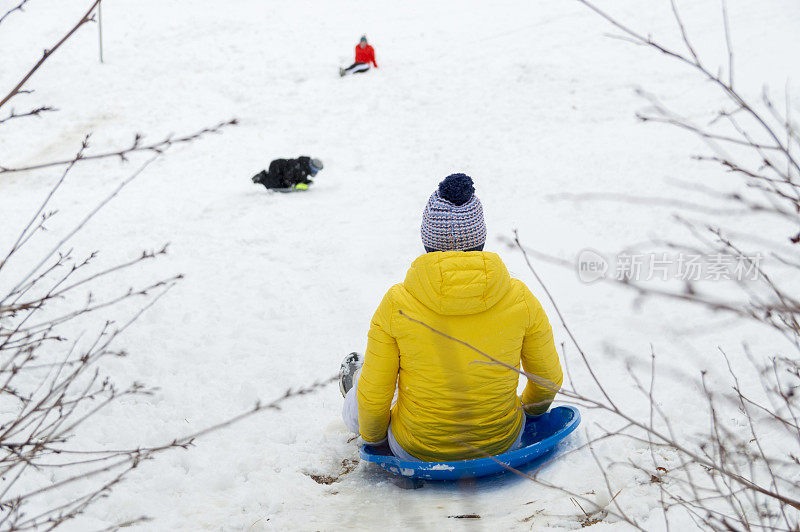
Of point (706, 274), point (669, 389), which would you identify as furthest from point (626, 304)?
point (669, 389)

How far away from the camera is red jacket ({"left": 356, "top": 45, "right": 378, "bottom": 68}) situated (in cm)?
1320

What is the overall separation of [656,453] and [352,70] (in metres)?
11.7

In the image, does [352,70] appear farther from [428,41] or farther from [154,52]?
[154,52]

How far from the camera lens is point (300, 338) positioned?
17.0 feet

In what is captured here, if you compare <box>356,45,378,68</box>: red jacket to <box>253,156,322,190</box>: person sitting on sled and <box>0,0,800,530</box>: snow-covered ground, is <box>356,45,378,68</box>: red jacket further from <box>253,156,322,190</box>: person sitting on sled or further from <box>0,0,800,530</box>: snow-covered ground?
<box>253,156,322,190</box>: person sitting on sled

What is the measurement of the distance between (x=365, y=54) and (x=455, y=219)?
11491 mm

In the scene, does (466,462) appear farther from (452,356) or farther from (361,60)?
(361,60)

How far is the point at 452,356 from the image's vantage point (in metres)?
2.67

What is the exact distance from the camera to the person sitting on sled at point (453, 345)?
2518mm

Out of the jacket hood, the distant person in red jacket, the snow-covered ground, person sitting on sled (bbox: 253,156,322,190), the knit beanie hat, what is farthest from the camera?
the distant person in red jacket

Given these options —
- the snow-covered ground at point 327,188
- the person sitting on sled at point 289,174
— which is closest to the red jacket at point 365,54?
the snow-covered ground at point 327,188

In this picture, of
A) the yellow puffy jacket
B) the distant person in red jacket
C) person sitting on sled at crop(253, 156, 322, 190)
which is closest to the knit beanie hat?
the yellow puffy jacket

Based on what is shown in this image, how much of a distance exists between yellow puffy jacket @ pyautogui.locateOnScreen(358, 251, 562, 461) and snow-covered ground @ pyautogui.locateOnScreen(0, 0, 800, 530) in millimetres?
281

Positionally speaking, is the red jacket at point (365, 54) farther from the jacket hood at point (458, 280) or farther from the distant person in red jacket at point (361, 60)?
the jacket hood at point (458, 280)
